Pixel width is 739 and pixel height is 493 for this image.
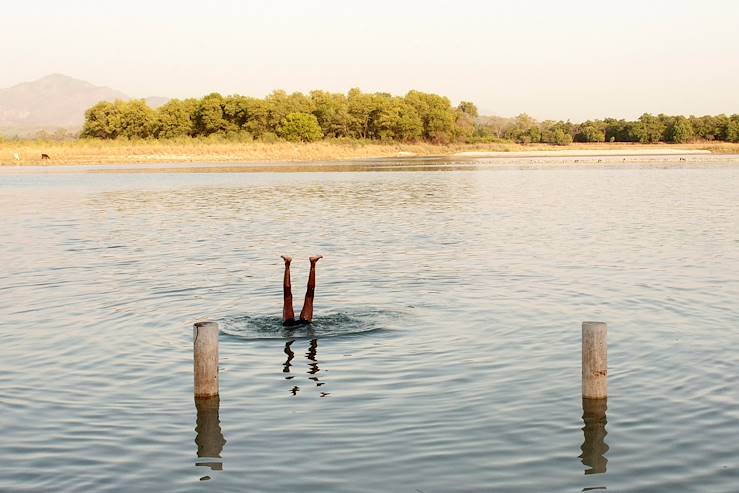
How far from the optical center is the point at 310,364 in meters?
14.4

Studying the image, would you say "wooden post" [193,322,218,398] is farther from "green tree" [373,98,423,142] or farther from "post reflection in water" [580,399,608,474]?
"green tree" [373,98,423,142]

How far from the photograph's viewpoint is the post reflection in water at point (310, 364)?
42.9 ft

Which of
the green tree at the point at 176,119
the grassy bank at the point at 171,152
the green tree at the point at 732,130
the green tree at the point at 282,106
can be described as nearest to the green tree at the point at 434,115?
the green tree at the point at 282,106

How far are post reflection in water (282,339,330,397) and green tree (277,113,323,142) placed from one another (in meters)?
136

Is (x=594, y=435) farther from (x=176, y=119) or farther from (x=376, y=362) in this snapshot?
(x=176, y=119)

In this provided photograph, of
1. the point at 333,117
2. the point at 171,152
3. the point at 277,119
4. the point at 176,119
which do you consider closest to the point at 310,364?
the point at 171,152

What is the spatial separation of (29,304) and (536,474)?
14.3 meters

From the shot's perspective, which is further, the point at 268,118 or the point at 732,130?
the point at 732,130

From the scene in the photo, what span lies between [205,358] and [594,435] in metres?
4.87

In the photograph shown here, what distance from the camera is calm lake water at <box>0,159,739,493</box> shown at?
9797 millimetres

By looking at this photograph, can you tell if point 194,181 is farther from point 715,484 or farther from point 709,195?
point 715,484

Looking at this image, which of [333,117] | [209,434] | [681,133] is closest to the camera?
[209,434]

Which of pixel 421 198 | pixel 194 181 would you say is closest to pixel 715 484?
pixel 421 198

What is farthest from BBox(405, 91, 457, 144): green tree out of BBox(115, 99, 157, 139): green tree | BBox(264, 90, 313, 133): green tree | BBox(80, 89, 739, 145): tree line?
BBox(115, 99, 157, 139): green tree
